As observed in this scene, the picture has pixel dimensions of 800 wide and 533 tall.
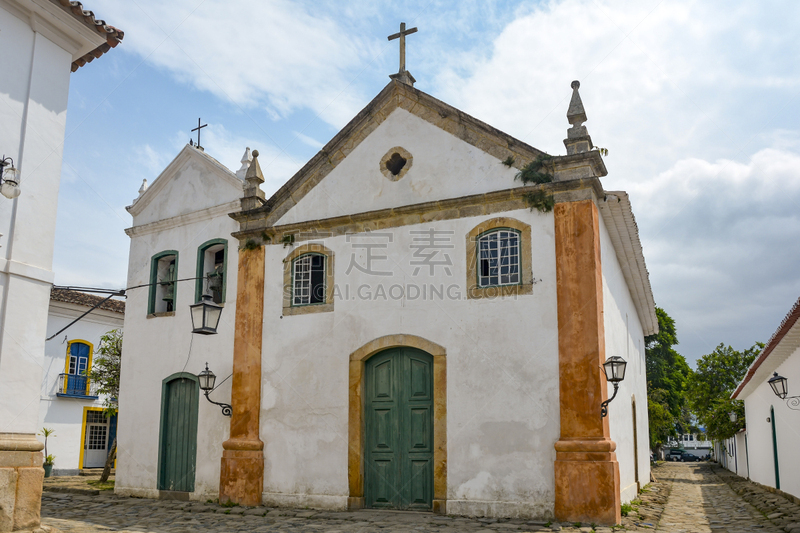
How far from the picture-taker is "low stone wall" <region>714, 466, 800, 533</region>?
31.9 ft

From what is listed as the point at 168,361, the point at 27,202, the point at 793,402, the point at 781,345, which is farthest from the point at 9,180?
the point at 793,402

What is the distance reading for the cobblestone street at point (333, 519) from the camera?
9070 millimetres

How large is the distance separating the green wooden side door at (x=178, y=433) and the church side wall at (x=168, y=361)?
0.17 meters

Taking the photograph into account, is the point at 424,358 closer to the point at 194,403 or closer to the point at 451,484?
the point at 451,484

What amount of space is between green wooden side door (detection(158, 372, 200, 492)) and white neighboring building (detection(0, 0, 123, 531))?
494 cm

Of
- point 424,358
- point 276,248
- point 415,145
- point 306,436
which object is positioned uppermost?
point 415,145

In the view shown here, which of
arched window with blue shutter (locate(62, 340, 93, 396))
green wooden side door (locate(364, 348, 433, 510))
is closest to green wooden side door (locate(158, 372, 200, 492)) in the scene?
green wooden side door (locate(364, 348, 433, 510))

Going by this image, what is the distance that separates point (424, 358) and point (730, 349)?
2292cm

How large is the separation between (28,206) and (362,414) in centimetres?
597

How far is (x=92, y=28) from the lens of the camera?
8.96 m

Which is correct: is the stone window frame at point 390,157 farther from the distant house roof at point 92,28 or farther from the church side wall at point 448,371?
the distant house roof at point 92,28

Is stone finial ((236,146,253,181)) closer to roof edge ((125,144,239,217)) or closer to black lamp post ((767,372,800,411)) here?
roof edge ((125,144,239,217))

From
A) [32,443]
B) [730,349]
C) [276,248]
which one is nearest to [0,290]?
[32,443]

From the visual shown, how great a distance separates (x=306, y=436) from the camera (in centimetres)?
1150
